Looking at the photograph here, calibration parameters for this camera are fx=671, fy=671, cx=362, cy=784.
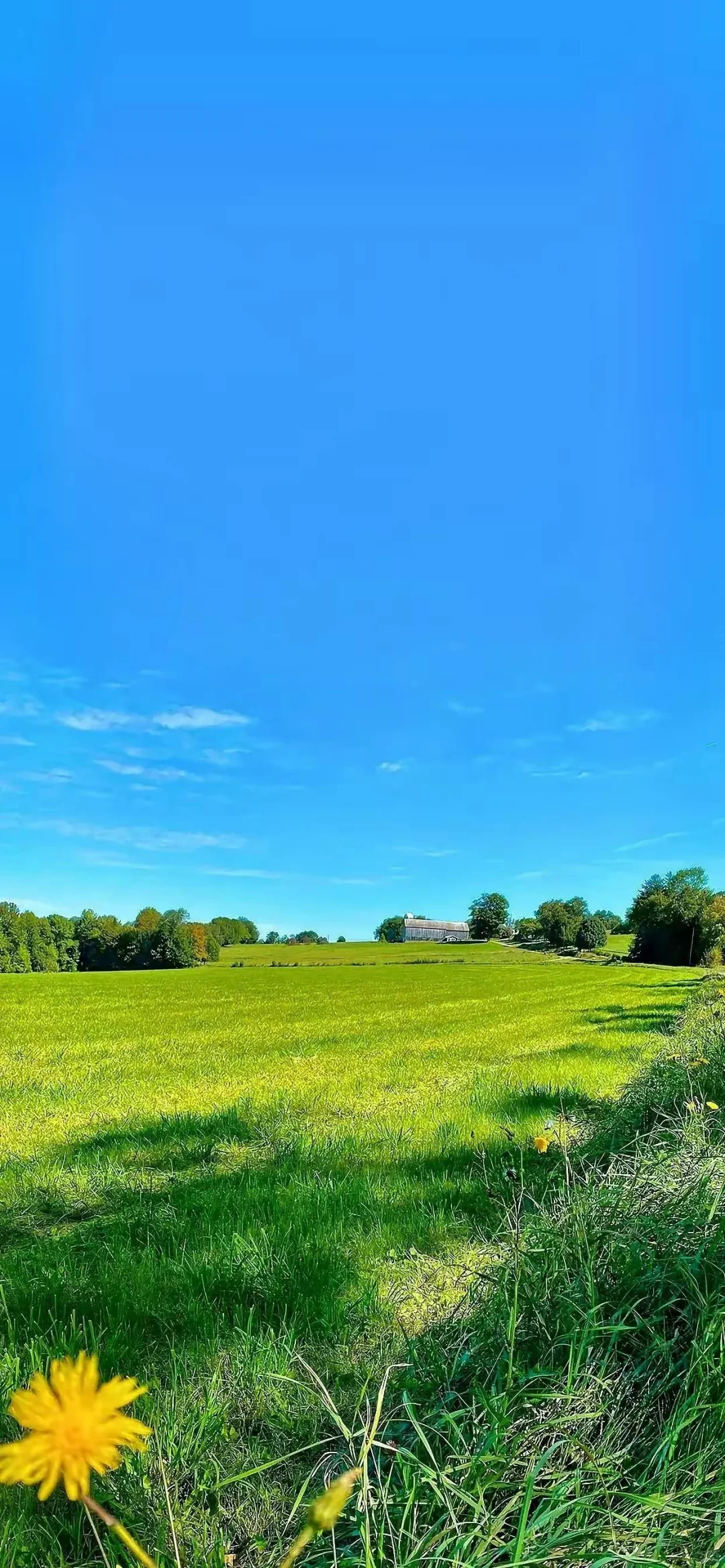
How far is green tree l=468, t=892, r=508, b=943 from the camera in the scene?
12619 cm

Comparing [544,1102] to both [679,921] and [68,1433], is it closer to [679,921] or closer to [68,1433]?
[68,1433]

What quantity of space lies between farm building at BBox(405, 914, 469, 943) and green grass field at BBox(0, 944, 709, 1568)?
13198 centimetres

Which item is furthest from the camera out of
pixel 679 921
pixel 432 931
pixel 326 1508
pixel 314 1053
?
pixel 432 931

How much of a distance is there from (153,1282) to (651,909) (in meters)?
84.8

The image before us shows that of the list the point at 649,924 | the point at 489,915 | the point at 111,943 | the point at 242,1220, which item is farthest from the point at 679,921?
the point at 242,1220

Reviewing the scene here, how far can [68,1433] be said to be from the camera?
72 cm

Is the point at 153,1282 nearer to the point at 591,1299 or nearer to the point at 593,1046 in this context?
the point at 591,1299

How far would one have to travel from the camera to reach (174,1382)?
214 cm

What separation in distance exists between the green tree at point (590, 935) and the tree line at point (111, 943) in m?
55.6

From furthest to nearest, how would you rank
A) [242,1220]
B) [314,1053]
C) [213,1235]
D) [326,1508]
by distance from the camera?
[314,1053] → [242,1220] → [213,1235] → [326,1508]

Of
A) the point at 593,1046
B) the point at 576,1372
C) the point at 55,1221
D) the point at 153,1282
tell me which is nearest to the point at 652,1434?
the point at 576,1372

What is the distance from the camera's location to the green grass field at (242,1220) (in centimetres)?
187

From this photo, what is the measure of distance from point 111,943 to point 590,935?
70.3 m

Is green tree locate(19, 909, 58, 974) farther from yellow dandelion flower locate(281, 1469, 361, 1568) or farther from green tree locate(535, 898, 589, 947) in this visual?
yellow dandelion flower locate(281, 1469, 361, 1568)
